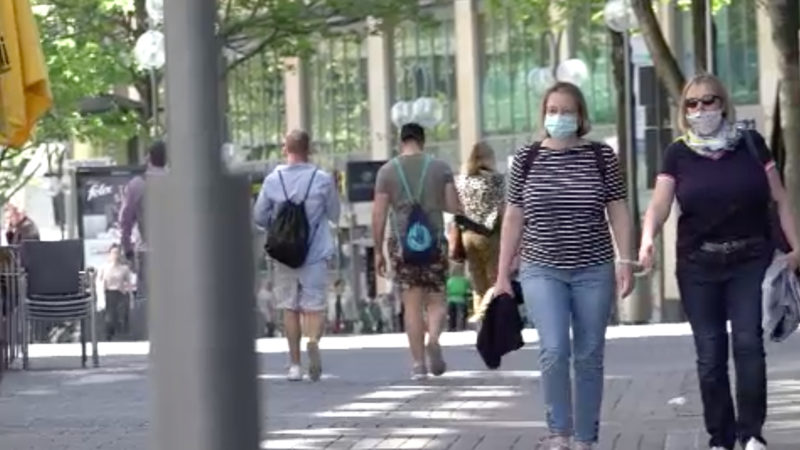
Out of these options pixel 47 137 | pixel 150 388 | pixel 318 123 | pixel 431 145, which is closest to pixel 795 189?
pixel 150 388

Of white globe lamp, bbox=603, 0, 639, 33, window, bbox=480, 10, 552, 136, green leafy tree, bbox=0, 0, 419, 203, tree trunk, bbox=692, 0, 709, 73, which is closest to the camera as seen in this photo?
tree trunk, bbox=692, 0, 709, 73

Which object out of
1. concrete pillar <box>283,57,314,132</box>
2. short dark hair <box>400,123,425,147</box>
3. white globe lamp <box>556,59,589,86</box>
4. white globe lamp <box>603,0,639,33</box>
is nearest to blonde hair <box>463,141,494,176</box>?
short dark hair <box>400,123,425,147</box>

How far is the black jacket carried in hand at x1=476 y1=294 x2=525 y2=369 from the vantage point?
1074 centimetres

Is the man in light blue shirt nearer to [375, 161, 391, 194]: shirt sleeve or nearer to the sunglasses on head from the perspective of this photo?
[375, 161, 391, 194]: shirt sleeve

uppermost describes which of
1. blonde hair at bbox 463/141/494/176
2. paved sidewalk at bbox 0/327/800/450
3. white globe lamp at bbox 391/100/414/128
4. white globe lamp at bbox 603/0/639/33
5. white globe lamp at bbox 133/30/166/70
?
white globe lamp at bbox 603/0/639/33

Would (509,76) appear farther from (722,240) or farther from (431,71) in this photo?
(722,240)

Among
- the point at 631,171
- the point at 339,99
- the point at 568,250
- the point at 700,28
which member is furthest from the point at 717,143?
the point at 339,99

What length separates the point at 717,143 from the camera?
1001 centimetres

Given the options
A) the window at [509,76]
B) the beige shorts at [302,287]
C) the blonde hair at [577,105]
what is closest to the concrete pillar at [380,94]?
the window at [509,76]

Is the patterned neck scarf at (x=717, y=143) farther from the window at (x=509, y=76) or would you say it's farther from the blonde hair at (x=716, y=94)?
the window at (x=509, y=76)

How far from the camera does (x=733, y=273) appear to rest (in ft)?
32.5

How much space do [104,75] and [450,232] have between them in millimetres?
23290

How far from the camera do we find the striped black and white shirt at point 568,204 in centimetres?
999

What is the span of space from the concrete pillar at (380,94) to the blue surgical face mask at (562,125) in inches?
1676
